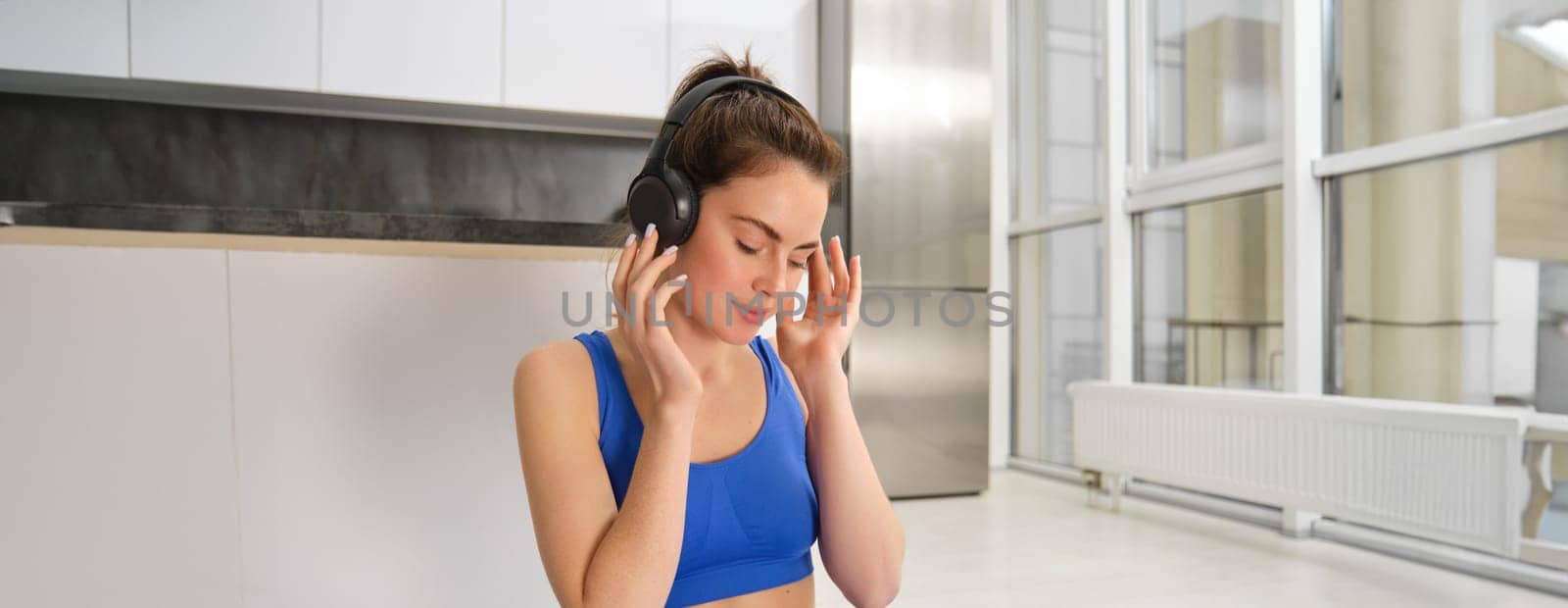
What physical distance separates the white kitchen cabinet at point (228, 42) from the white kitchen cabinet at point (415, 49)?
8cm

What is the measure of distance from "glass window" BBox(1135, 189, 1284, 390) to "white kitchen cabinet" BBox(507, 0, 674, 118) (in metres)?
2.53

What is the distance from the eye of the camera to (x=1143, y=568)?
3.00 meters

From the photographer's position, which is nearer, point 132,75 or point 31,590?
point 31,590

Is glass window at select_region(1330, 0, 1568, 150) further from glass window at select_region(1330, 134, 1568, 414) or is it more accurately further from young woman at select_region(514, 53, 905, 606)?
young woman at select_region(514, 53, 905, 606)

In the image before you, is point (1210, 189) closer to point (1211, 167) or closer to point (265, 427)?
point (1211, 167)

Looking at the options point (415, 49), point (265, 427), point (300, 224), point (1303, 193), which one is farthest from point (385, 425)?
point (1303, 193)

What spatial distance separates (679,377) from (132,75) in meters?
3.56

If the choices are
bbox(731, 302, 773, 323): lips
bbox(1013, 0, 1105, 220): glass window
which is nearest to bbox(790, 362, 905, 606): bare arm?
bbox(731, 302, 773, 323): lips

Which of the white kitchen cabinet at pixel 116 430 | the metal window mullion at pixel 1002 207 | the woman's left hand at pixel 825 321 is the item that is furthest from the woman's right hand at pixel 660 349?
the metal window mullion at pixel 1002 207

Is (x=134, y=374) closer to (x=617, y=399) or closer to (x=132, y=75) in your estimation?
(x=617, y=399)

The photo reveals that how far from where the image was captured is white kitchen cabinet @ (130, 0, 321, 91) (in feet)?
11.2

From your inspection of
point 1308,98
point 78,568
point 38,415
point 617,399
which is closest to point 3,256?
point 38,415

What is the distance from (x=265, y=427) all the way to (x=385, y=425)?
14cm

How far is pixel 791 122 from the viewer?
0.97 metres
